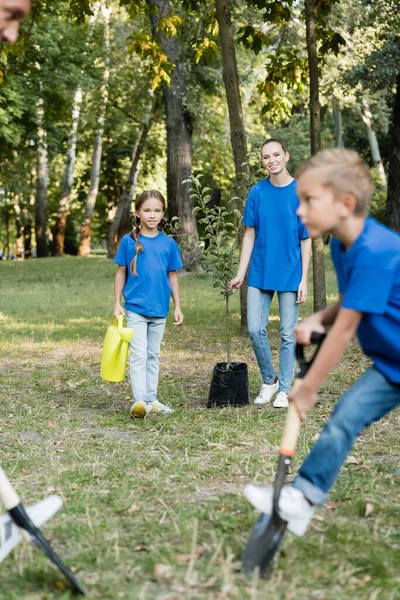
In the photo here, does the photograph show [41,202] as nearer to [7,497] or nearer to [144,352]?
[144,352]

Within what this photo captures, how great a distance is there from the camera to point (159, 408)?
6.54 m

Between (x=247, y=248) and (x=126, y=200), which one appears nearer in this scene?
(x=247, y=248)

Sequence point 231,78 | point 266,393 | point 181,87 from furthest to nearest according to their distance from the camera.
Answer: point 181,87, point 231,78, point 266,393

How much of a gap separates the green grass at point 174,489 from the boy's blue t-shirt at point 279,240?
1039 mm

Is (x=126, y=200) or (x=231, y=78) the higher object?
(x=231, y=78)

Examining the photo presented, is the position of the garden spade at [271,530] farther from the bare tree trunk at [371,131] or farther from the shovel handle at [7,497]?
the bare tree trunk at [371,131]

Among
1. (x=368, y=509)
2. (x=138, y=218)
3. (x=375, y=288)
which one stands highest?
(x=138, y=218)

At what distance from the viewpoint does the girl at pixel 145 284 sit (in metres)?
6.41

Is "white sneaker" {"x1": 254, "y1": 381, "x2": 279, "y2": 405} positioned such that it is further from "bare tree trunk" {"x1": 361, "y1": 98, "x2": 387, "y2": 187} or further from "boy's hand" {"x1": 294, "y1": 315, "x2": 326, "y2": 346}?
"bare tree trunk" {"x1": 361, "y1": 98, "x2": 387, "y2": 187}

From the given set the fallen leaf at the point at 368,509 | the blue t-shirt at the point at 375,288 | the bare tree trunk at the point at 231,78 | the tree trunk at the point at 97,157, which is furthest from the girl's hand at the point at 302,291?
the tree trunk at the point at 97,157

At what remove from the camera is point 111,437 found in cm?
576

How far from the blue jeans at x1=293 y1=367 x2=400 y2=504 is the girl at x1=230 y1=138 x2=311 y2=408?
3199mm

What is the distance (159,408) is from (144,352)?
460 millimetres

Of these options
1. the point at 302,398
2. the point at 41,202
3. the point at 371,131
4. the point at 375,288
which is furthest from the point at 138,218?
the point at 371,131
